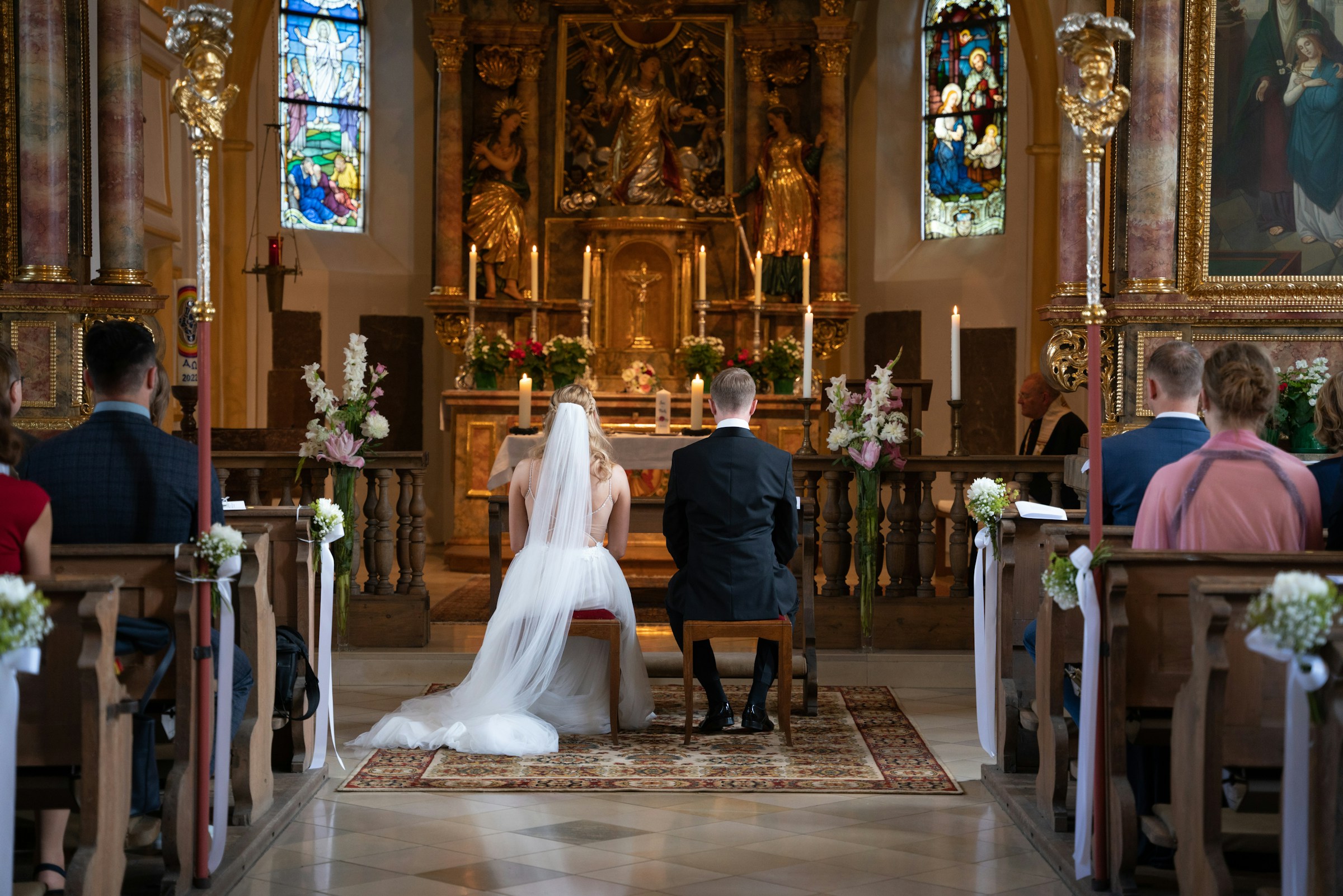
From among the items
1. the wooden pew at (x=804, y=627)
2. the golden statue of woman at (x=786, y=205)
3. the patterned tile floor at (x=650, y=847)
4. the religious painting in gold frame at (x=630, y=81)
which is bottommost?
the patterned tile floor at (x=650, y=847)

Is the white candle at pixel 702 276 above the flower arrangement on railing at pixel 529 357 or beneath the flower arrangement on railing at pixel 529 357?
above

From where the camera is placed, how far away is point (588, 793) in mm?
5113

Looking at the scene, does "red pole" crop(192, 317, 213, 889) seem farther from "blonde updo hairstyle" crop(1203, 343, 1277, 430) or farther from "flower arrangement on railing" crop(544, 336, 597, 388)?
"flower arrangement on railing" crop(544, 336, 597, 388)

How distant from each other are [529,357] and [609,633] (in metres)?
5.90

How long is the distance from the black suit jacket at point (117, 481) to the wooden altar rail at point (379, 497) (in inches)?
121

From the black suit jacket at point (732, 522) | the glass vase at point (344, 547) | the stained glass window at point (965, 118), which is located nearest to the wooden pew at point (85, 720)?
the black suit jacket at point (732, 522)

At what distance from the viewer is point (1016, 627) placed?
5391mm

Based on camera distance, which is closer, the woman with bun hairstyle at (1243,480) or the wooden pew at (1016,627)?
the woman with bun hairstyle at (1243,480)

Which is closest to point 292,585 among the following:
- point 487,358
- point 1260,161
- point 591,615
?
point 591,615

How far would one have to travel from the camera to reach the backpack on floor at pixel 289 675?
500cm

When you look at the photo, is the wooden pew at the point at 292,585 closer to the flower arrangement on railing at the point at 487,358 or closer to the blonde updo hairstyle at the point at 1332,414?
the blonde updo hairstyle at the point at 1332,414

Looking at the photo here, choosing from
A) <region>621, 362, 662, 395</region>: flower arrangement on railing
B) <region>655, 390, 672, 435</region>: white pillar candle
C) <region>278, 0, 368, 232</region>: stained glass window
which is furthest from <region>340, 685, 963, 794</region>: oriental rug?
<region>278, 0, 368, 232</region>: stained glass window

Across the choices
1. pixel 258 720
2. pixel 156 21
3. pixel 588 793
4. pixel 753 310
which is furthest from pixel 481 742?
pixel 753 310

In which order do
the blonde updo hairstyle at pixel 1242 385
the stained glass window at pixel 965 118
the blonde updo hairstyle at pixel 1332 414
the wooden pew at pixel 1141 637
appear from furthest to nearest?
1. the stained glass window at pixel 965 118
2. the blonde updo hairstyle at pixel 1332 414
3. the blonde updo hairstyle at pixel 1242 385
4. the wooden pew at pixel 1141 637
